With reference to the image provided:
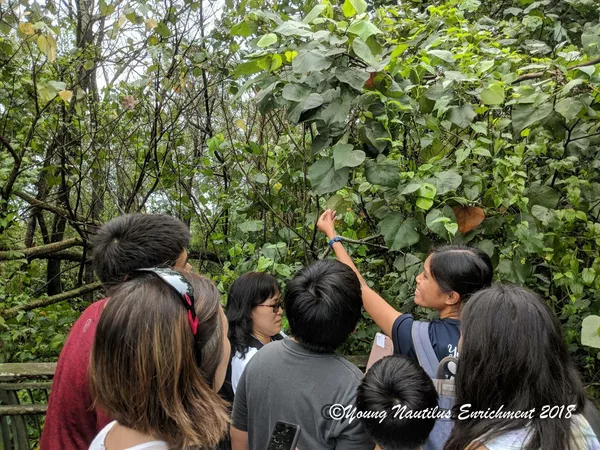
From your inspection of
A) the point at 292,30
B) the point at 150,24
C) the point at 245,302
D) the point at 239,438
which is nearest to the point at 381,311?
the point at 245,302

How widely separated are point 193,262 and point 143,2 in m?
2.42

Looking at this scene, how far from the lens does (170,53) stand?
12.0 feet

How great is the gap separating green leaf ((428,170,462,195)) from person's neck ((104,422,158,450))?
135 cm

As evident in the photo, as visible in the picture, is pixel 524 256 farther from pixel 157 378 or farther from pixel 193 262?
pixel 193 262

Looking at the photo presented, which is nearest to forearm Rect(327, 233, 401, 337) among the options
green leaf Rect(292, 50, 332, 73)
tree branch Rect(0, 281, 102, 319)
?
green leaf Rect(292, 50, 332, 73)

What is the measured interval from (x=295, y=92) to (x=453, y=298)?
0.98 m

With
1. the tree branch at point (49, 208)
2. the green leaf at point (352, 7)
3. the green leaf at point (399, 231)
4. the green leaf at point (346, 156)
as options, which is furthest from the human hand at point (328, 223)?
the tree branch at point (49, 208)

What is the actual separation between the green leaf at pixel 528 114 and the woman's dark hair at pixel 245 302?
1165 millimetres

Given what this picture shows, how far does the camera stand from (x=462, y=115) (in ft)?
6.27

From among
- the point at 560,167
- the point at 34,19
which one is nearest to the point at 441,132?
the point at 560,167

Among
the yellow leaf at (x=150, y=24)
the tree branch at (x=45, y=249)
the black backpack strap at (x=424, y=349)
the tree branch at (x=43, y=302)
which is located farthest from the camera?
the tree branch at (x=45, y=249)

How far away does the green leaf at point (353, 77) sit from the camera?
188 centimetres

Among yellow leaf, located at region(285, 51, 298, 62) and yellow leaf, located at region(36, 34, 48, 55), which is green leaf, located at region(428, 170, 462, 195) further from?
yellow leaf, located at region(36, 34, 48, 55)

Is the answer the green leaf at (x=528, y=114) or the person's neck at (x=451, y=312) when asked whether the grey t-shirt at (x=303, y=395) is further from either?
the green leaf at (x=528, y=114)
